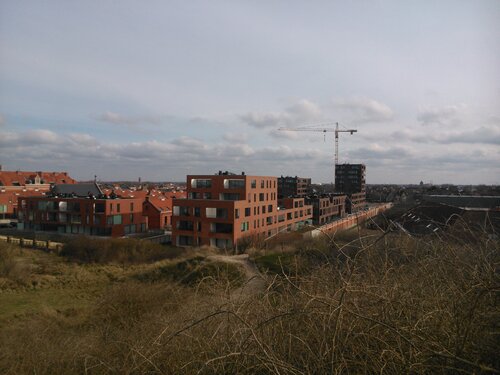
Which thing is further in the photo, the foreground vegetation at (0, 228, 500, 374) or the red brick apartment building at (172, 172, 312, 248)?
the red brick apartment building at (172, 172, 312, 248)

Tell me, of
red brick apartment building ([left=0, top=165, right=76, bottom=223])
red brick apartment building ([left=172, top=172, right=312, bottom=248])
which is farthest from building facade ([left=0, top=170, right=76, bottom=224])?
red brick apartment building ([left=172, top=172, right=312, bottom=248])

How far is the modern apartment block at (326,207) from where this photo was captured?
60.0 m

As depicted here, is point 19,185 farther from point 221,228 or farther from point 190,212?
point 221,228

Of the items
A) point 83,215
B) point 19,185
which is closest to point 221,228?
point 83,215

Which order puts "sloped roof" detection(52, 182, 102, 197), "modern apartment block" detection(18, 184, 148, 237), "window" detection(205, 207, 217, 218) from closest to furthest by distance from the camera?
"window" detection(205, 207, 217, 218), "modern apartment block" detection(18, 184, 148, 237), "sloped roof" detection(52, 182, 102, 197)

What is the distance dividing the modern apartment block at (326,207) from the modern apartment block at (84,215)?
26.6 metres

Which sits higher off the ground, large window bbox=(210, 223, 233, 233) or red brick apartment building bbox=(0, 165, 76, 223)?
red brick apartment building bbox=(0, 165, 76, 223)

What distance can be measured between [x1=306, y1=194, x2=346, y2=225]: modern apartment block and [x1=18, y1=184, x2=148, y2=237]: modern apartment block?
26637 mm

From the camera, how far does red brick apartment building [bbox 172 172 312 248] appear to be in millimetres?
36844

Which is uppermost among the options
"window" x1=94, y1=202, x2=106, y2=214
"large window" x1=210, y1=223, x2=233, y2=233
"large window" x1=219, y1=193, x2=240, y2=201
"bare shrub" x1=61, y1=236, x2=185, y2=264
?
"large window" x1=219, y1=193, x2=240, y2=201

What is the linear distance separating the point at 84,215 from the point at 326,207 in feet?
125

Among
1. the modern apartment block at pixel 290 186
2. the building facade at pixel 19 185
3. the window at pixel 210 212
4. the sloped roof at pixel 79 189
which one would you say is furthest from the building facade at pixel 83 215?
the modern apartment block at pixel 290 186

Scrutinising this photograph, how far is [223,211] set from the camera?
1453 inches

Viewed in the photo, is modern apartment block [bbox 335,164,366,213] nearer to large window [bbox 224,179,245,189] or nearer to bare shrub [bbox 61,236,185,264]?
large window [bbox 224,179,245,189]
